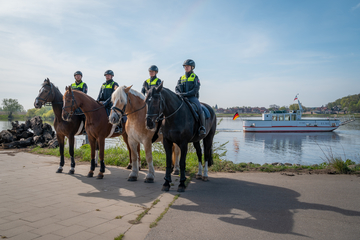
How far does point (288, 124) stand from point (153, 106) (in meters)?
35.8

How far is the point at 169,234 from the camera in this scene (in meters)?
2.97

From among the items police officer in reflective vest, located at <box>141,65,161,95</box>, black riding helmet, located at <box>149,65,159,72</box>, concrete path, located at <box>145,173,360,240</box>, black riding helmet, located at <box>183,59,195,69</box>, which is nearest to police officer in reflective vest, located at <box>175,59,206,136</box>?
black riding helmet, located at <box>183,59,195,69</box>

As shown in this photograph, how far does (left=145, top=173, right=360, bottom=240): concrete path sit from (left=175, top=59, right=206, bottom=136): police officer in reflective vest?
1.66 meters

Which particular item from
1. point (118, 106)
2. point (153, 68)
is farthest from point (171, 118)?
point (153, 68)

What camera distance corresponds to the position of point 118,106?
18.7 feet

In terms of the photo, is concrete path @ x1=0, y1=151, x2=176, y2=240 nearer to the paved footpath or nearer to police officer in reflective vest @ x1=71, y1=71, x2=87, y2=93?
the paved footpath

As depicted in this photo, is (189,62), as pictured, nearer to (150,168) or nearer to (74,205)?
(150,168)

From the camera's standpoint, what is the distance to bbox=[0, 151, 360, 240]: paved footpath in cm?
303

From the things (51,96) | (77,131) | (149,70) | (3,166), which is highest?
(149,70)

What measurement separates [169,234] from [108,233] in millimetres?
797

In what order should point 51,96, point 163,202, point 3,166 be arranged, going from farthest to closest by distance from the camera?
point 3,166 < point 51,96 < point 163,202

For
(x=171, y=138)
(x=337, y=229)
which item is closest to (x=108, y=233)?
(x=171, y=138)

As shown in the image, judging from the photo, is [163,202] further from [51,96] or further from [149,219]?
[51,96]

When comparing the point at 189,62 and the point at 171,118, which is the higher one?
the point at 189,62
